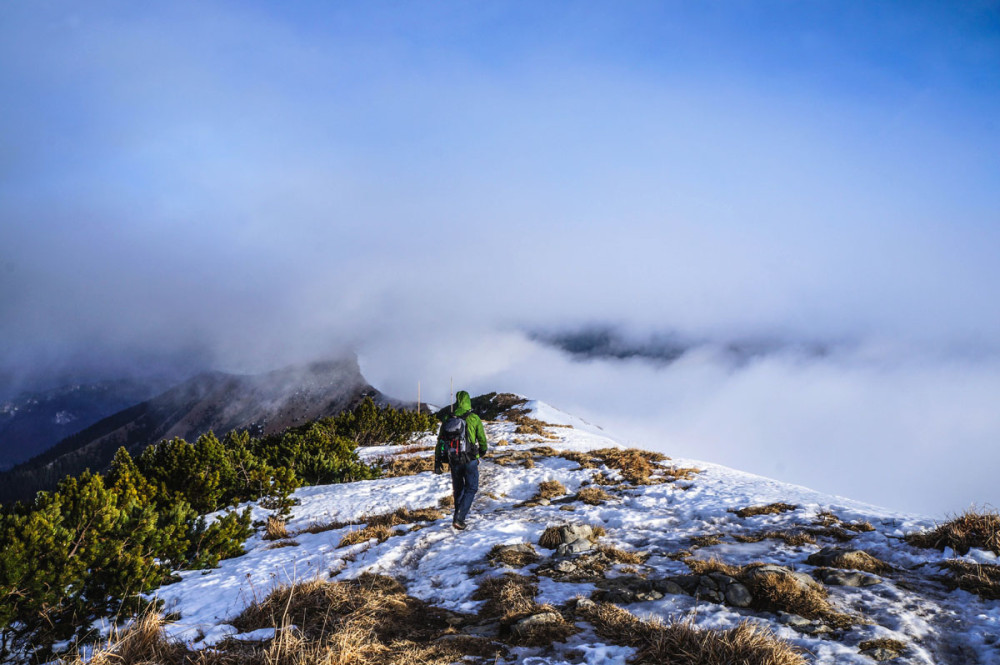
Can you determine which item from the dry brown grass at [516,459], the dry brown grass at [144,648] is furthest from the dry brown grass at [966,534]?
the dry brown grass at [516,459]

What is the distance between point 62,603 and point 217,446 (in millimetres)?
6699

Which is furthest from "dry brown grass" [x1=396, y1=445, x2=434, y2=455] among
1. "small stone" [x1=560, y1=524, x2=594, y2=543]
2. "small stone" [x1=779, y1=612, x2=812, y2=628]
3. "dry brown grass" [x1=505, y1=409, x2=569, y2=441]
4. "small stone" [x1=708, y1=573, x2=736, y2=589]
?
"small stone" [x1=779, y1=612, x2=812, y2=628]

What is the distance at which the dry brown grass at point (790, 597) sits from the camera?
14.9 ft

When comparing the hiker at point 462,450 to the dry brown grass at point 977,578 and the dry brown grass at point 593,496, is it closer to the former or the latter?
the dry brown grass at point 593,496

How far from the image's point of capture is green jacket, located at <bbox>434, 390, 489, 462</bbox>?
8922mm

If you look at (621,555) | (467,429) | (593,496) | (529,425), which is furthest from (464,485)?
(529,425)

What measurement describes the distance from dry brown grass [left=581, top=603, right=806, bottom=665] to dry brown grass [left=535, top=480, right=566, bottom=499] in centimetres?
757

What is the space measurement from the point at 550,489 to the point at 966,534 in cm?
775

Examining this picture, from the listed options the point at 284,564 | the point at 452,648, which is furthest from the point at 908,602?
the point at 284,564

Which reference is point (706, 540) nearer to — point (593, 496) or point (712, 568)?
point (712, 568)

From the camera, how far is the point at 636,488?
40.0 ft

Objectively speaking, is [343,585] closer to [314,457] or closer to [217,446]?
[217,446]

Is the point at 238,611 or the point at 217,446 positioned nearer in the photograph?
the point at 238,611

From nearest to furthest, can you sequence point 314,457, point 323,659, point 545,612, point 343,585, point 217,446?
point 323,659 < point 545,612 < point 343,585 < point 217,446 < point 314,457
